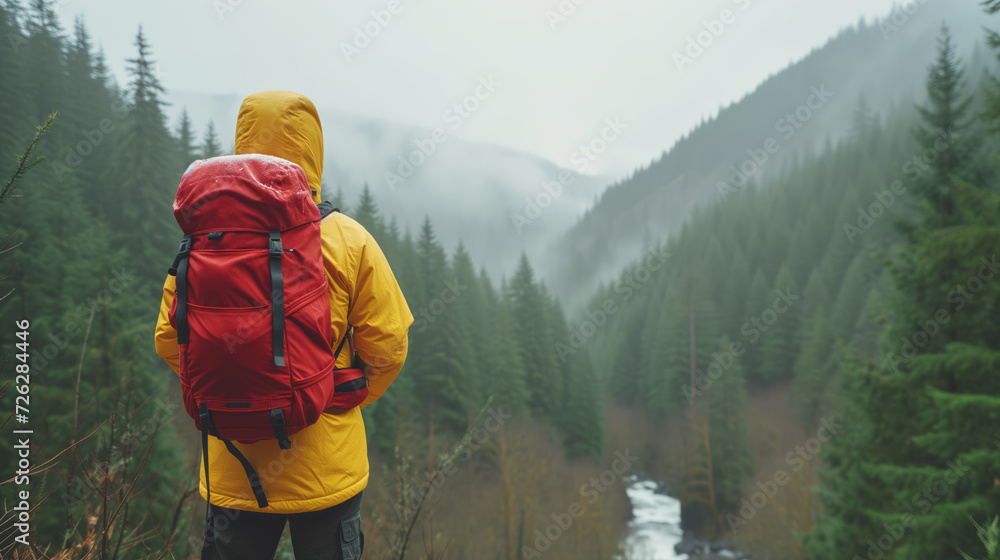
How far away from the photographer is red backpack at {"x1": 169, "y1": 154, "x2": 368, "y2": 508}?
52.4 inches

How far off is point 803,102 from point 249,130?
178 metres

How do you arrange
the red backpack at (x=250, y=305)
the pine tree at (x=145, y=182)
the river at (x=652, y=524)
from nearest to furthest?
the red backpack at (x=250, y=305) → the pine tree at (x=145, y=182) → the river at (x=652, y=524)

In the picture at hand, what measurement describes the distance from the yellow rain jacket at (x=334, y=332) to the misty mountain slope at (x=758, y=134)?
104 m

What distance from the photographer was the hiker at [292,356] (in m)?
1.38

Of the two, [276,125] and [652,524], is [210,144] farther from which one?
→ [652,524]

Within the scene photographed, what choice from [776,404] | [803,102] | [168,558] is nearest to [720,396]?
[776,404]

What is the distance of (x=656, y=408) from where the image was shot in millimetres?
40781

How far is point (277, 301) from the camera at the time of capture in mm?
1365

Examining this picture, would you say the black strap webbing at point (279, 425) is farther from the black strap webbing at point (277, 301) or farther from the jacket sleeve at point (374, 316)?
the jacket sleeve at point (374, 316)

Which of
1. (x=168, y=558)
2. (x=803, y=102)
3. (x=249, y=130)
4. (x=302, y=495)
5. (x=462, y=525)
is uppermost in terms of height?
(x=803, y=102)

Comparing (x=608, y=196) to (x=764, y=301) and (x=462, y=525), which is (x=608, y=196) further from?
(x=462, y=525)

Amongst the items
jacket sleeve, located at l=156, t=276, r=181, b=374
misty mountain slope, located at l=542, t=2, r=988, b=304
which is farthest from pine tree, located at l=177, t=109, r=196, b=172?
misty mountain slope, located at l=542, t=2, r=988, b=304

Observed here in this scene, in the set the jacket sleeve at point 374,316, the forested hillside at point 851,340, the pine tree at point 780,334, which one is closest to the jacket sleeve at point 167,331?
the jacket sleeve at point 374,316

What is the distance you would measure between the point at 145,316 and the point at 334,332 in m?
19.3
